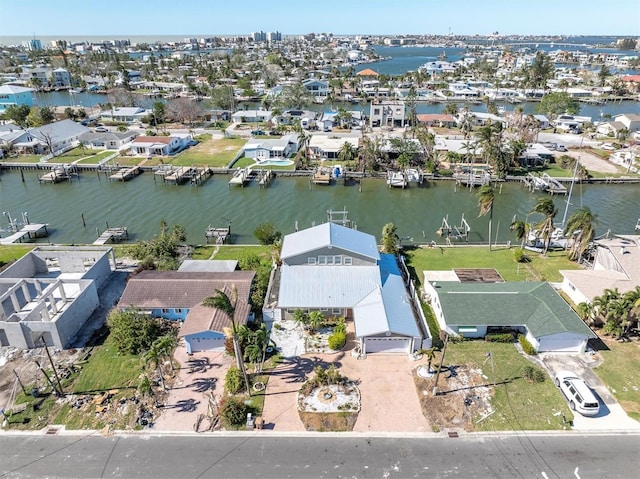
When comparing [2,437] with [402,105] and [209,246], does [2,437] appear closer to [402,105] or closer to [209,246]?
[209,246]

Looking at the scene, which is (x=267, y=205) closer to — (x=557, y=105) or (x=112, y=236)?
(x=112, y=236)

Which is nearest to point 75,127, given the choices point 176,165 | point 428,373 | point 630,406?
point 176,165

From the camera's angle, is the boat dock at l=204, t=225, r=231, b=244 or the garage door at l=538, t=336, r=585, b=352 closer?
the garage door at l=538, t=336, r=585, b=352

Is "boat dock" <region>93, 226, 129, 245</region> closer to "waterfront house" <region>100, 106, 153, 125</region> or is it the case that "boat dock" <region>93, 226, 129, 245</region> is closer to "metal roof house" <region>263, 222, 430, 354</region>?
"metal roof house" <region>263, 222, 430, 354</region>

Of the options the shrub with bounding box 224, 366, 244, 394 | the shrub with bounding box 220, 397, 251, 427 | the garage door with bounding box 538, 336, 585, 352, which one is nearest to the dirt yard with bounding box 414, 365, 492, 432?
the garage door with bounding box 538, 336, 585, 352

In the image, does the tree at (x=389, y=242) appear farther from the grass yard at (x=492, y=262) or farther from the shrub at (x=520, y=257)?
the shrub at (x=520, y=257)

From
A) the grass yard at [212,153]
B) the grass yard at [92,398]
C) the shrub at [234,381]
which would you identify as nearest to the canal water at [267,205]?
the grass yard at [212,153]
